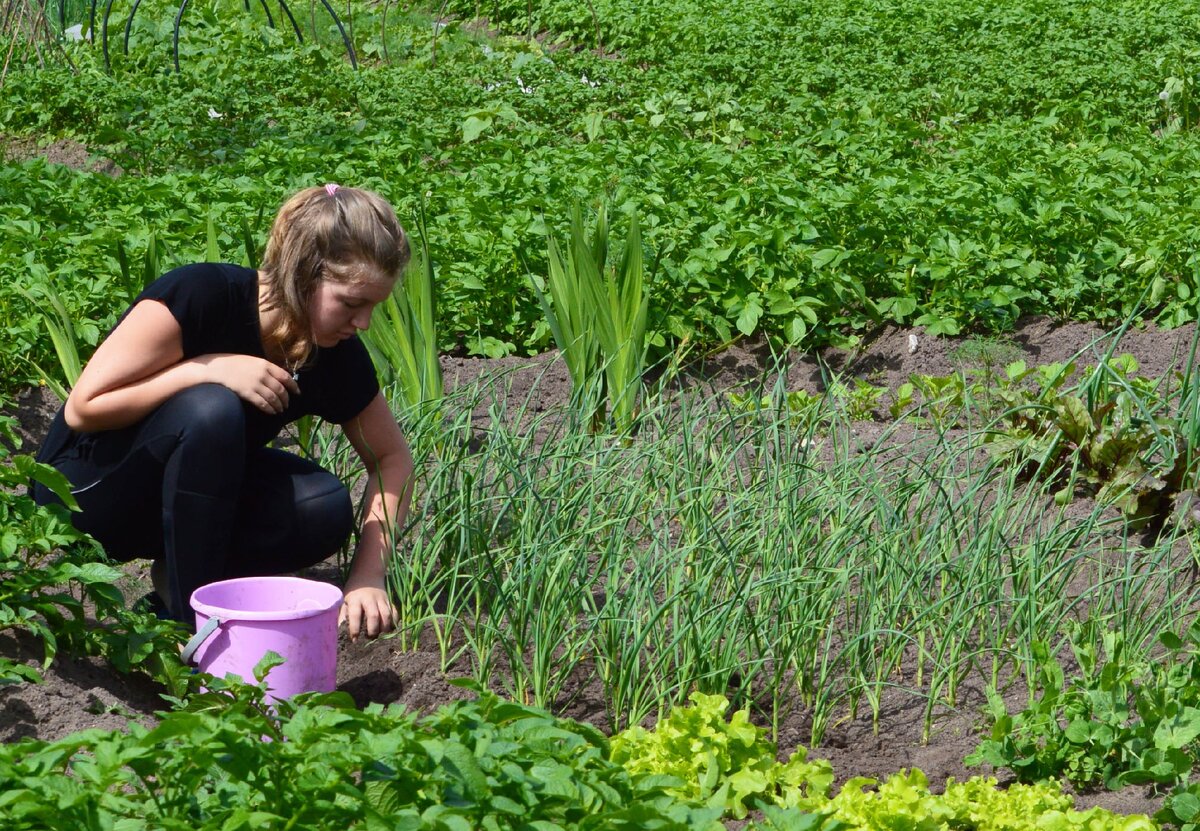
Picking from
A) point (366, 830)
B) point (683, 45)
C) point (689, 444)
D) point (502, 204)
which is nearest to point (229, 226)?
point (502, 204)

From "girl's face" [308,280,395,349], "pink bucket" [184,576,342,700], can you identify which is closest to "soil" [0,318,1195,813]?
"pink bucket" [184,576,342,700]

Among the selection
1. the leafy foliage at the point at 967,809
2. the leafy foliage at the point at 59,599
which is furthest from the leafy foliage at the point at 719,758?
the leafy foliage at the point at 59,599

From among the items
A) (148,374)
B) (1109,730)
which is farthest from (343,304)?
(1109,730)

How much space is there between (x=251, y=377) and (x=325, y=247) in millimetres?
303

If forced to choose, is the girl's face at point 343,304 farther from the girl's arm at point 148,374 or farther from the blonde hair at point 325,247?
the girl's arm at point 148,374

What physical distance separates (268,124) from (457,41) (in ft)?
11.2

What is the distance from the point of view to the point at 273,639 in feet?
8.04

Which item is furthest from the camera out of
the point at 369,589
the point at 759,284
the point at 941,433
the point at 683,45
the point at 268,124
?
the point at 683,45

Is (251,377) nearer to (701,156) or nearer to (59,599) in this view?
(59,599)

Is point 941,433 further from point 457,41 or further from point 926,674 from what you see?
point 457,41

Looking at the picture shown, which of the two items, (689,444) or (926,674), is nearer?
(926,674)

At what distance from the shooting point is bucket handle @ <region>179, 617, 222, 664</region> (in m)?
2.43

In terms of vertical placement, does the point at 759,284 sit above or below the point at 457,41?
below

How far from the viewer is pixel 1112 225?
5164mm
